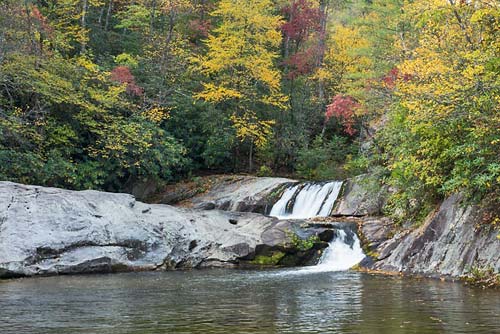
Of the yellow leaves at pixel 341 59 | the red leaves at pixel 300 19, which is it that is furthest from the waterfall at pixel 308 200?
the red leaves at pixel 300 19

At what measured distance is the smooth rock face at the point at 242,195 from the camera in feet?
76.6

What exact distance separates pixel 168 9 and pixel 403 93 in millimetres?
15929

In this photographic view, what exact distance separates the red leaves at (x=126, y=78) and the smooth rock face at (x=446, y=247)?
13.6m

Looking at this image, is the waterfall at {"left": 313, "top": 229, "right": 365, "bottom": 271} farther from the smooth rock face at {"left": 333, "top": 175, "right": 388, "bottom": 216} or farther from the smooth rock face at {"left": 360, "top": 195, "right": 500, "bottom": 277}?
the smooth rock face at {"left": 333, "top": 175, "right": 388, "bottom": 216}

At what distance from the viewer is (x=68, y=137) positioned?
24.0m

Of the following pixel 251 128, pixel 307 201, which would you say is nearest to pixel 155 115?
pixel 251 128

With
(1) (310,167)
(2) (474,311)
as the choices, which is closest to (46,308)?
(2) (474,311)

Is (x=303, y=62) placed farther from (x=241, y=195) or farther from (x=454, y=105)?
(x=454, y=105)

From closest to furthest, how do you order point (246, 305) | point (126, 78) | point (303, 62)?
point (246, 305) → point (126, 78) → point (303, 62)

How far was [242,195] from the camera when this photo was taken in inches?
957

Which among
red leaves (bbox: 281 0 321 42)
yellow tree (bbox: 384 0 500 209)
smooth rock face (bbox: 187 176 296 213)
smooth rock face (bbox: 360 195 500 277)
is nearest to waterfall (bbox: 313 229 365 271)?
smooth rock face (bbox: 360 195 500 277)

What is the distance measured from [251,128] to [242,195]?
4781 millimetres

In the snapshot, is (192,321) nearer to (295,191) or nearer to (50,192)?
(50,192)

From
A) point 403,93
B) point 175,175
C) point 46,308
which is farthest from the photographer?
point 175,175
